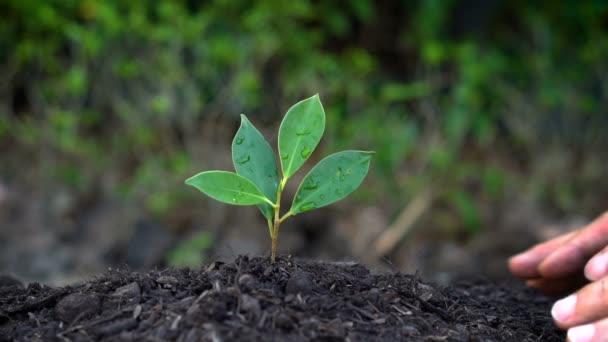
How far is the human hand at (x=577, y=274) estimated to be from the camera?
123 cm

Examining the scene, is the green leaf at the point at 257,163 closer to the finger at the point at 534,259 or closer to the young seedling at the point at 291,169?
the young seedling at the point at 291,169

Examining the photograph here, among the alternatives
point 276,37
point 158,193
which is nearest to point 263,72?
point 276,37

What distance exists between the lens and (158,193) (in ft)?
12.1

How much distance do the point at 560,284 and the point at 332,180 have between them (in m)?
0.93

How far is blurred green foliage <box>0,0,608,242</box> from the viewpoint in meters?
3.80

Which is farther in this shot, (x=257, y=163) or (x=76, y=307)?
(x=257, y=163)

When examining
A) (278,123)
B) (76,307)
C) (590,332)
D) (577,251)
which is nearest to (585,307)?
(590,332)

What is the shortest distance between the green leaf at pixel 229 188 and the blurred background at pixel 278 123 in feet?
7.44

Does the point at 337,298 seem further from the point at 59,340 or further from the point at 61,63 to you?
the point at 61,63

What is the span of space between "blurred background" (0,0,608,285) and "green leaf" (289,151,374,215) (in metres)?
2.25

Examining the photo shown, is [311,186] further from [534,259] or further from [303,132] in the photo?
[534,259]

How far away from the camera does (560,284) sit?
1.81 m

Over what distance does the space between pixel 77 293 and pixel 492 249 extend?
2979mm

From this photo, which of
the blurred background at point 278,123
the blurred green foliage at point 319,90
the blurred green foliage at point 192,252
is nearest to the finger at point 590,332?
the blurred background at point 278,123
